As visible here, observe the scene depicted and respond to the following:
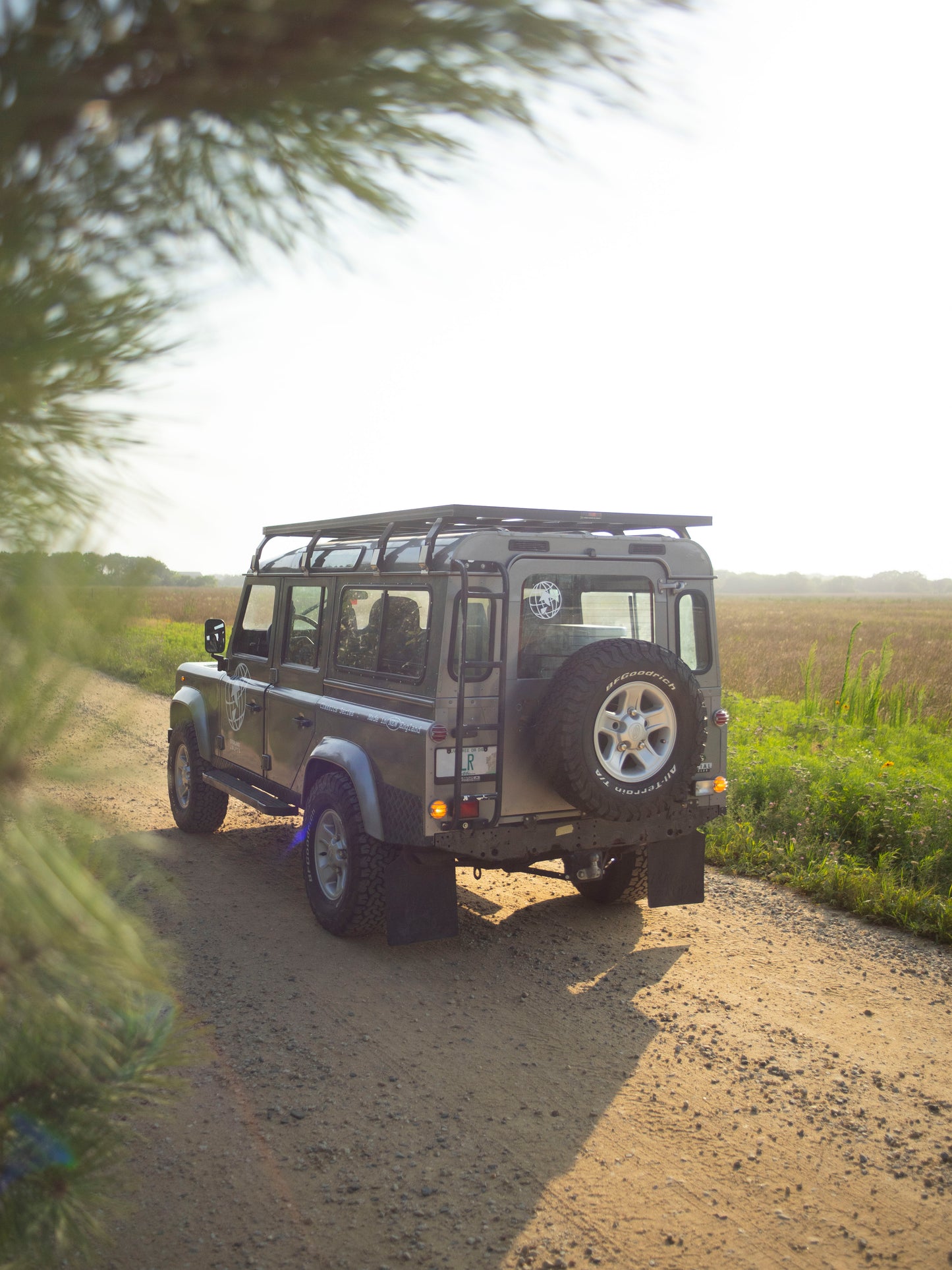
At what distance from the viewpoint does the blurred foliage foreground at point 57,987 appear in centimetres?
126

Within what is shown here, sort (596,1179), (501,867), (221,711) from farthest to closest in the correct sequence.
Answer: (221,711) → (501,867) → (596,1179)

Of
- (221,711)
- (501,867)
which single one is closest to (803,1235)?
(501,867)

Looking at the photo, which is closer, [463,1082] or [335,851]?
[463,1082]

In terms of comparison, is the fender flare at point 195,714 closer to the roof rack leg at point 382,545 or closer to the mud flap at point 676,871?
the roof rack leg at point 382,545

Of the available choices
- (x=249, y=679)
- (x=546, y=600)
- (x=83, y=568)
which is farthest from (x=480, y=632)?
(x=83, y=568)

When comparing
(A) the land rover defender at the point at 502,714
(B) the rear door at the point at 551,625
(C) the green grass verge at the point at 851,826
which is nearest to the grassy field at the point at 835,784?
(C) the green grass verge at the point at 851,826

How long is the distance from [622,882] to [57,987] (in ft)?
16.3

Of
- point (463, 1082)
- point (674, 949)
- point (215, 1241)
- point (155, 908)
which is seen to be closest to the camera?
point (155, 908)

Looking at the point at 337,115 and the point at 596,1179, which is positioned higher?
the point at 337,115

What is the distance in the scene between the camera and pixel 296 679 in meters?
6.32

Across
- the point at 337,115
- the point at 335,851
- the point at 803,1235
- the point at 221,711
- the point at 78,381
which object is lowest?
the point at 803,1235

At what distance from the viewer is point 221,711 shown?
732 cm

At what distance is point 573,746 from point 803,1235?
2122mm

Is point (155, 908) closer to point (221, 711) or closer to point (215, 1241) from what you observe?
point (215, 1241)
